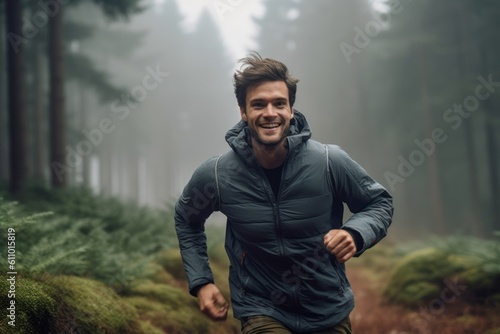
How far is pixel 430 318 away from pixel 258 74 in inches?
236

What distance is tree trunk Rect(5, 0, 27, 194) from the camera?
421 inches

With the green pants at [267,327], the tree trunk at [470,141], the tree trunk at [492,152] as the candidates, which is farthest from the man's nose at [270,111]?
the tree trunk at [470,141]

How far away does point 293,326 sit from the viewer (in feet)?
10.5

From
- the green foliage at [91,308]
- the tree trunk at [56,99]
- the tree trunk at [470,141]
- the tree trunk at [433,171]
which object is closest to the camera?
the green foliage at [91,308]

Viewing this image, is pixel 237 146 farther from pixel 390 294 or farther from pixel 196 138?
pixel 196 138

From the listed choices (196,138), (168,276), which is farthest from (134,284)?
(196,138)

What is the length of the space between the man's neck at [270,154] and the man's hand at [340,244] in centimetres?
81

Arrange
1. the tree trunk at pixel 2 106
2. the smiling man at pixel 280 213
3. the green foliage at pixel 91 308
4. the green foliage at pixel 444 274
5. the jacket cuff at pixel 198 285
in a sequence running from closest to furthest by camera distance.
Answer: the smiling man at pixel 280 213 → the jacket cuff at pixel 198 285 → the green foliage at pixel 91 308 → the green foliage at pixel 444 274 → the tree trunk at pixel 2 106

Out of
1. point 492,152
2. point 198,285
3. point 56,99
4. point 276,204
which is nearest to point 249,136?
point 276,204

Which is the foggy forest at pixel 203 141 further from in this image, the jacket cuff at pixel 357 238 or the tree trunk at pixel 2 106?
the jacket cuff at pixel 357 238

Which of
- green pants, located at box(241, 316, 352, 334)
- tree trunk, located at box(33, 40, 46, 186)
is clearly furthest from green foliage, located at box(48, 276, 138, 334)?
tree trunk, located at box(33, 40, 46, 186)

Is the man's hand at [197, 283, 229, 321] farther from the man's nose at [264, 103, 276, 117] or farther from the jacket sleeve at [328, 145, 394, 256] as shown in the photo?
the man's nose at [264, 103, 276, 117]

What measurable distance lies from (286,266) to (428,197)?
30379 mm

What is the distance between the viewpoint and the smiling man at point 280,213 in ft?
10.5
